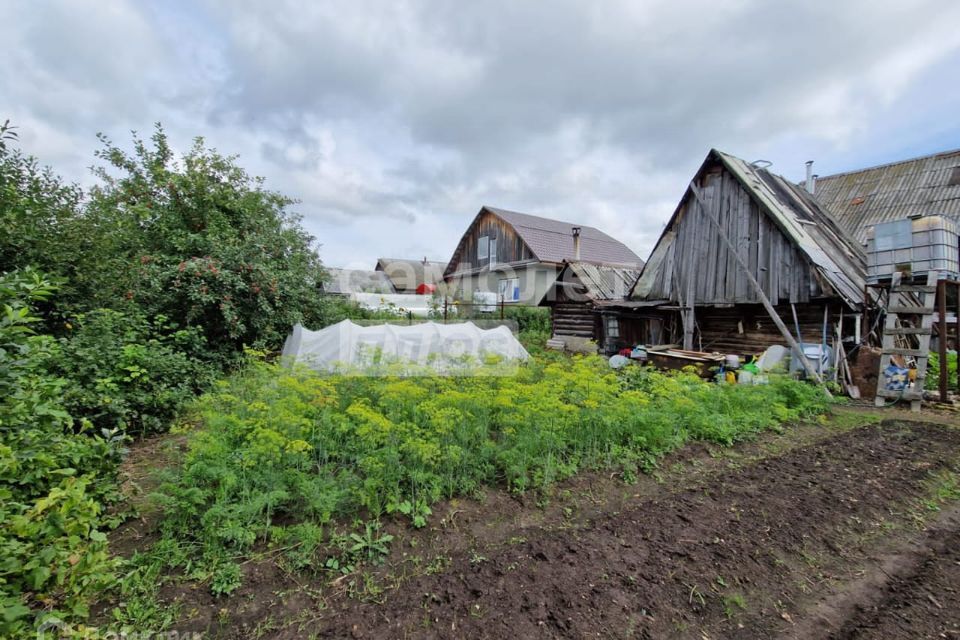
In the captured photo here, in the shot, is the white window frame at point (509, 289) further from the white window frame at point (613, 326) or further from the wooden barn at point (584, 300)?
the white window frame at point (613, 326)

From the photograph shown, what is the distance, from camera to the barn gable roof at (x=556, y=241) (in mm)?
22328

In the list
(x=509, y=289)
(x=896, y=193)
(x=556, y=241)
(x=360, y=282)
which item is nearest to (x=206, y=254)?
(x=509, y=289)

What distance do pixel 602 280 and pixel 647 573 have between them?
540 inches

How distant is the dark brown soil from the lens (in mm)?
2211

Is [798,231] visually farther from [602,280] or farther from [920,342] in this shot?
[602,280]

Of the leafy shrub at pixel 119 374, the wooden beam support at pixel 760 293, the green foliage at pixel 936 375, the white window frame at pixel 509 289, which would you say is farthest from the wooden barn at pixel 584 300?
the leafy shrub at pixel 119 374

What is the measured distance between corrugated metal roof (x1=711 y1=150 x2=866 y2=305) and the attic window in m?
4.20

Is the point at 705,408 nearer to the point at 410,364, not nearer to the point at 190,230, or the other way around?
the point at 410,364

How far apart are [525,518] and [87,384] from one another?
5521 millimetres

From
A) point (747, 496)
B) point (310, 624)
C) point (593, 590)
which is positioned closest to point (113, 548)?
point (310, 624)

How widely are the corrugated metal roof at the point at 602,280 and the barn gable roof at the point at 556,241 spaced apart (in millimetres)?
4970

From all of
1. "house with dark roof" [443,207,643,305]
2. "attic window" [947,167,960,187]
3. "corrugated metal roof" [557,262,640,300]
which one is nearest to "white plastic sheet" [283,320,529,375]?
"corrugated metal roof" [557,262,640,300]

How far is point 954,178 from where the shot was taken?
12992 millimetres

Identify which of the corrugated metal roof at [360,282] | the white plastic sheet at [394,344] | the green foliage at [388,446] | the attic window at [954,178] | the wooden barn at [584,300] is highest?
the attic window at [954,178]
